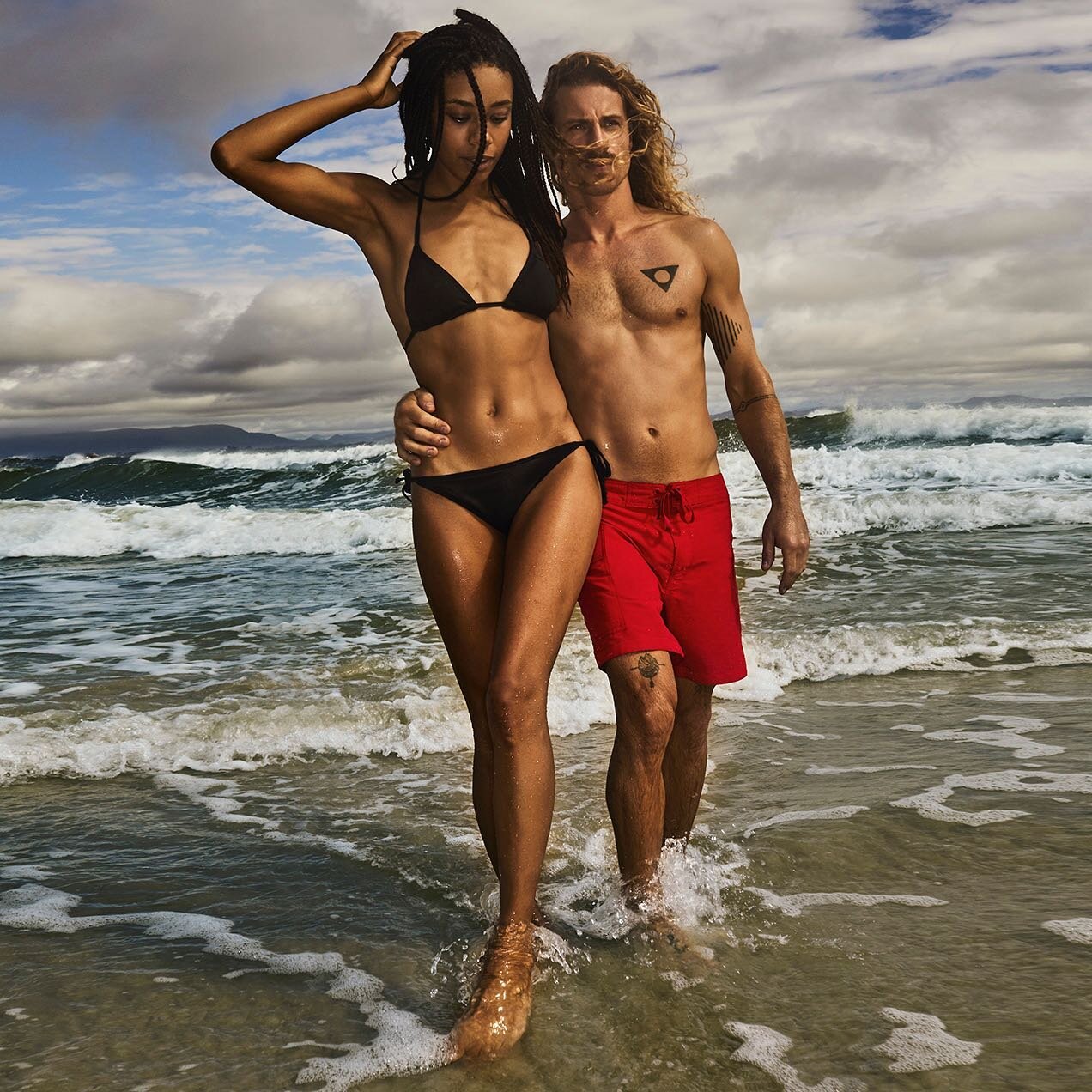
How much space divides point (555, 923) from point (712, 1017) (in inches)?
28.0

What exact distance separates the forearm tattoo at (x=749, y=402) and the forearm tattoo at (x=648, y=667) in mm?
1014

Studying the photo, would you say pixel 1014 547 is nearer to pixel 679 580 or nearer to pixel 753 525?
pixel 753 525

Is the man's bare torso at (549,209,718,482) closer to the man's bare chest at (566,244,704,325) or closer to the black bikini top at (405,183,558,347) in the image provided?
the man's bare chest at (566,244,704,325)

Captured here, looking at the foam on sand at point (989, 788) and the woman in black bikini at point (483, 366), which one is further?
the foam on sand at point (989, 788)

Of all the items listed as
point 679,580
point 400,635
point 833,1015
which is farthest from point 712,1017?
point 400,635

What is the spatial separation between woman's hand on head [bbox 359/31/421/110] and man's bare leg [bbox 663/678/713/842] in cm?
188

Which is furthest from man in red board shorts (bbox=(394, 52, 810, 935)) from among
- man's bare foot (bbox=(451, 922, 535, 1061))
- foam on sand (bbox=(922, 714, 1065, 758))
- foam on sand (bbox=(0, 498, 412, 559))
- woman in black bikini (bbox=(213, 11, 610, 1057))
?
foam on sand (bbox=(0, 498, 412, 559))

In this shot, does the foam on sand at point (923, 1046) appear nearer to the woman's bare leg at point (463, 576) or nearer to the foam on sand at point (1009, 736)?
the woman's bare leg at point (463, 576)

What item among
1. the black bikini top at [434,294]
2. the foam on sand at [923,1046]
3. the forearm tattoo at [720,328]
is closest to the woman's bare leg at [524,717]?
the black bikini top at [434,294]

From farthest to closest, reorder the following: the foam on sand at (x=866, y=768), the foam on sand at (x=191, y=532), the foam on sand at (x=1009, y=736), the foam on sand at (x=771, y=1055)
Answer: the foam on sand at (x=191, y=532)
the foam on sand at (x=1009, y=736)
the foam on sand at (x=866, y=768)
the foam on sand at (x=771, y=1055)

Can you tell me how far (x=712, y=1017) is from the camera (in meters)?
2.79

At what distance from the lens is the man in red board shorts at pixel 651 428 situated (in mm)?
3246

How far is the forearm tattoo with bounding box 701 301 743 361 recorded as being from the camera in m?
3.63

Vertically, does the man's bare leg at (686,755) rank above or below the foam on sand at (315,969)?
above
